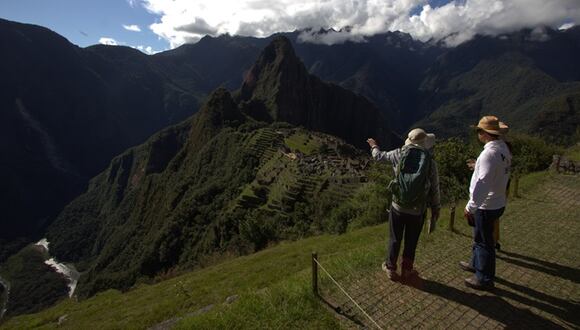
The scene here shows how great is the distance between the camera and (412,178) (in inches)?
267

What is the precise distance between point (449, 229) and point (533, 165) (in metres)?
14.4

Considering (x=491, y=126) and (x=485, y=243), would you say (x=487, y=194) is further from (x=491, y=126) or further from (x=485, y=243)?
(x=491, y=126)

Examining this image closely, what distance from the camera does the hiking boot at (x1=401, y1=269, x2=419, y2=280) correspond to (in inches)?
306

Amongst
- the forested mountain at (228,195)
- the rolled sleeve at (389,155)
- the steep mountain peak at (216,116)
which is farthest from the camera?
the steep mountain peak at (216,116)

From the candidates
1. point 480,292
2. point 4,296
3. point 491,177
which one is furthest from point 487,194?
point 4,296

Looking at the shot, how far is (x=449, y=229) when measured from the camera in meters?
11.1

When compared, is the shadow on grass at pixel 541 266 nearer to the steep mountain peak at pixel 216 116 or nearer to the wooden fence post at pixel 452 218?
the wooden fence post at pixel 452 218

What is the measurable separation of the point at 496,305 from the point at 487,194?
198cm

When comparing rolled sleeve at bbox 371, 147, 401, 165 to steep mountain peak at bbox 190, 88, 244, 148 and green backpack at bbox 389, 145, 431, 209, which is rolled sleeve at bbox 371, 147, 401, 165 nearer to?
green backpack at bbox 389, 145, 431, 209

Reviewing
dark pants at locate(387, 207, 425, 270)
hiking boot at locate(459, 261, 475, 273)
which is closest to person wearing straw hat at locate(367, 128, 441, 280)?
dark pants at locate(387, 207, 425, 270)

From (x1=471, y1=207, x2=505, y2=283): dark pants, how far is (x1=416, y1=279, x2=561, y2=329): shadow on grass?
1.18 ft

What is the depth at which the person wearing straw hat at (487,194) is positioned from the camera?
22.6 ft

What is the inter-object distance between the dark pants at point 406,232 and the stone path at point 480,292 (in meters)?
0.59

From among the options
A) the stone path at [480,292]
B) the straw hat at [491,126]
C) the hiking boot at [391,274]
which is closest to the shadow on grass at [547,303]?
the stone path at [480,292]
